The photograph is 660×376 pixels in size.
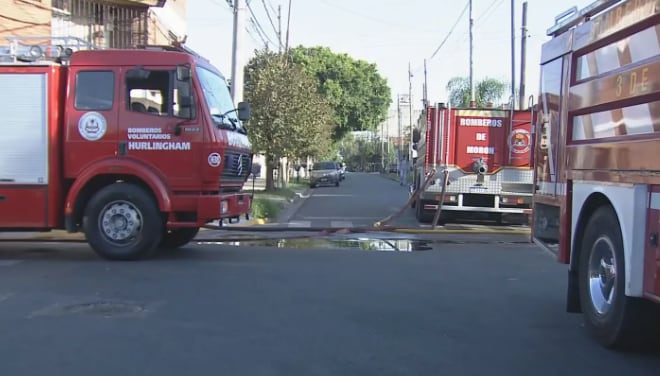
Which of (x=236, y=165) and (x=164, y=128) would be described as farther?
(x=236, y=165)

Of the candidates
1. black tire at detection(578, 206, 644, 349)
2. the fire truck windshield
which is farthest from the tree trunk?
black tire at detection(578, 206, 644, 349)

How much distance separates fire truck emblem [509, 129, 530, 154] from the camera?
15.5 metres

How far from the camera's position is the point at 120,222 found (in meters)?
9.73

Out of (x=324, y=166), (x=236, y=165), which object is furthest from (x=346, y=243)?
(x=324, y=166)

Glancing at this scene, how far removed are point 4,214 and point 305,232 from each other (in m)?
6.27

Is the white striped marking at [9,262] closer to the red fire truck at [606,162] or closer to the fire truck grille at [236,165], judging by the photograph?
the fire truck grille at [236,165]

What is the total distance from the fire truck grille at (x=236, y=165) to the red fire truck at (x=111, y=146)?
206mm

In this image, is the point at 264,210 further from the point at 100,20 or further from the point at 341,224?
the point at 100,20

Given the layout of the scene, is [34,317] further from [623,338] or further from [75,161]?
[623,338]

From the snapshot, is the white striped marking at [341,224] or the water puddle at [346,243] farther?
the white striped marking at [341,224]

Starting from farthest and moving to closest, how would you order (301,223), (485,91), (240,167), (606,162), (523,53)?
(485,91), (523,53), (301,223), (240,167), (606,162)

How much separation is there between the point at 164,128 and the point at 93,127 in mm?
1045

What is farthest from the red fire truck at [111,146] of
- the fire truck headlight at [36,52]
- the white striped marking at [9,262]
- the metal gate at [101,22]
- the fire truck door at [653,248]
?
the metal gate at [101,22]

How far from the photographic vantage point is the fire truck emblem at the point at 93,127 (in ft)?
31.8
